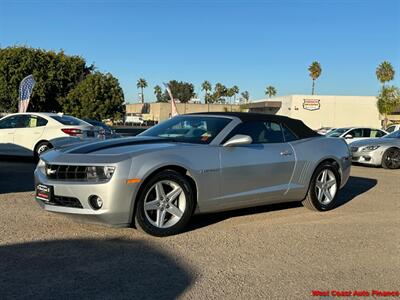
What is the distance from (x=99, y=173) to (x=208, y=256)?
56.4 inches

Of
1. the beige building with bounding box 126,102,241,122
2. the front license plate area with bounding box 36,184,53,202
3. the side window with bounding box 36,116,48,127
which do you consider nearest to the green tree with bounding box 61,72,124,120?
the side window with bounding box 36,116,48,127

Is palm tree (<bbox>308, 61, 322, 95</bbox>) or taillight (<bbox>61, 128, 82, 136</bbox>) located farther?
palm tree (<bbox>308, 61, 322, 95</bbox>)

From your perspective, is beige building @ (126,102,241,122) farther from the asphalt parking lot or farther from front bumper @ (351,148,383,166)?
the asphalt parking lot

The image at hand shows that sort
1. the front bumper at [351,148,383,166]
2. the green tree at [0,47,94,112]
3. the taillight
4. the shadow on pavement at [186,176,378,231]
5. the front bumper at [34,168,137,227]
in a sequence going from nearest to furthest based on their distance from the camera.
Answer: the front bumper at [34,168,137,227] < the shadow on pavement at [186,176,378,231] < the taillight < the front bumper at [351,148,383,166] < the green tree at [0,47,94,112]

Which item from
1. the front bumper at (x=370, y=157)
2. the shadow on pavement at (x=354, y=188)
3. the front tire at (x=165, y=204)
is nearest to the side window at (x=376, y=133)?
the front bumper at (x=370, y=157)

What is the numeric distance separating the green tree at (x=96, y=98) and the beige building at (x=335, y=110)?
2312cm

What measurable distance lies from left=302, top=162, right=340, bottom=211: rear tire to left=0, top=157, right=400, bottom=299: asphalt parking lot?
0.58 ft

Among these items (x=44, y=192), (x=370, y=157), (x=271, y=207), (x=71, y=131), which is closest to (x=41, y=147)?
(x=71, y=131)

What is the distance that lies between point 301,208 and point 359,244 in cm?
201

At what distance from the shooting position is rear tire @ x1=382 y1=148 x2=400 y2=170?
46.7ft

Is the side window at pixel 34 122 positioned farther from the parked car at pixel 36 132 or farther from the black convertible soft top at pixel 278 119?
the black convertible soft top at pixel 278 119

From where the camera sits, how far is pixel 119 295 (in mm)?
3752

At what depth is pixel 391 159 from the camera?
14.3m

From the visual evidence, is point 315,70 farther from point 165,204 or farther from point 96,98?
point 165,204
